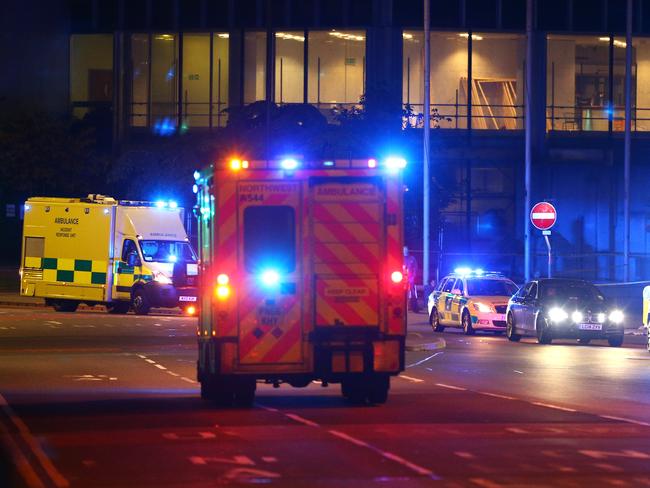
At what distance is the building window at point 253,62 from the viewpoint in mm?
62844

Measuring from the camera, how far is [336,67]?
62531 millimetres

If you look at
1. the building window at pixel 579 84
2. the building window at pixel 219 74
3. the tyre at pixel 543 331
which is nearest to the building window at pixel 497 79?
the building window at pixel 579 84

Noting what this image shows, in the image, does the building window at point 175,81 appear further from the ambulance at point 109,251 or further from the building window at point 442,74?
the ambulance at point 109,251

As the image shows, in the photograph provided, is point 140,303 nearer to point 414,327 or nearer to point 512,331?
point 414,327

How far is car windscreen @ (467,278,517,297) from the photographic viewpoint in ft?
118

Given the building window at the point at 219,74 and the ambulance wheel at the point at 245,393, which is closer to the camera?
the ambulance wheel at the point at 245,393

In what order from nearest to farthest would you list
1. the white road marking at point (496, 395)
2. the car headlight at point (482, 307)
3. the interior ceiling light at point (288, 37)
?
the white road marking at point (496, 395), the car headlight at point (482, 307), the interior ceiling light at point (288, 37)

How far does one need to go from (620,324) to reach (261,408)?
50.1 ft

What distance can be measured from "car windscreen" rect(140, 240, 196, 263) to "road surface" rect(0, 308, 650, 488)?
1533 cm

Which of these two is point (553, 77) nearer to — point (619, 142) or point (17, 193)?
point (619, 142)

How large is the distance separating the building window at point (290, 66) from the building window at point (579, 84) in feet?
34.3

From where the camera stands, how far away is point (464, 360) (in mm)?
26766

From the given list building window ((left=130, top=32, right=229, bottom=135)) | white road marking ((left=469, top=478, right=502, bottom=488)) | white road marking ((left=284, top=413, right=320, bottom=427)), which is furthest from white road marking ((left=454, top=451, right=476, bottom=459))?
building window ((left=130, top=32, right=229, bottom=135))

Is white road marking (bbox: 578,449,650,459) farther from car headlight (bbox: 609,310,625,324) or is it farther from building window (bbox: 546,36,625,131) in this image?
building window (bbox: 546,36,625,131)
